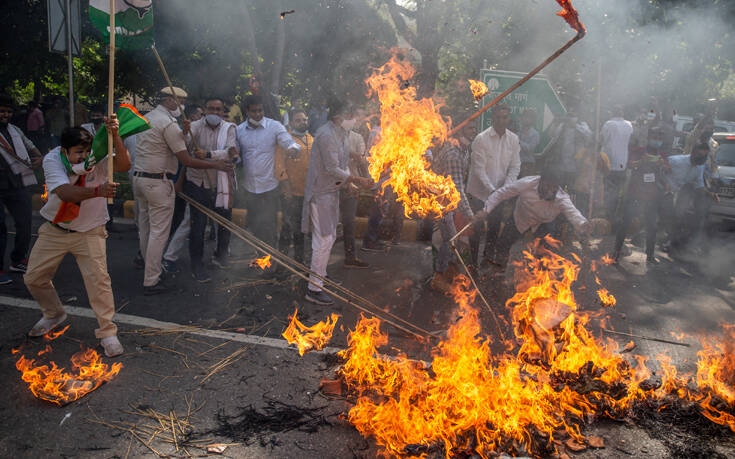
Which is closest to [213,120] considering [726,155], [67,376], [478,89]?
[67,376]

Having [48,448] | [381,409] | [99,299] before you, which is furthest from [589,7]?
[48,448]

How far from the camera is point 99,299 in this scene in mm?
3975

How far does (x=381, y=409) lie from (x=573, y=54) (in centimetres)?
1096

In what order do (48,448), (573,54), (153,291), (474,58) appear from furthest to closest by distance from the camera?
(474,58) < (573,54) < (153,291) < (48,448)

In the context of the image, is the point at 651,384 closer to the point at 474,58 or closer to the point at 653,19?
the point at 653,19

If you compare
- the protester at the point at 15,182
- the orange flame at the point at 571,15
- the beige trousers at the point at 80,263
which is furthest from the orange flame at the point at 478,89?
the protester at the point at 15,182

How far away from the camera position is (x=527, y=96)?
824 centimetres

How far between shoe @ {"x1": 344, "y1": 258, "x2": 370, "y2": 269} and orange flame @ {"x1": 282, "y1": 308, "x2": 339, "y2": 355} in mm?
1822

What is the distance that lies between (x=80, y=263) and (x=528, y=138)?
25.1 feet

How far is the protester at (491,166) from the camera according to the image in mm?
6484

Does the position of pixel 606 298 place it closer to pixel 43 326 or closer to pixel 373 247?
pixel 373 247

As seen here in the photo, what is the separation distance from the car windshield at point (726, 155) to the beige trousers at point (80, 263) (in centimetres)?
1172

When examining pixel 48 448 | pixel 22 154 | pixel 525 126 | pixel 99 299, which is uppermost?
pixel 525 126

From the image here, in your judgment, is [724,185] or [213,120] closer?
[213,120]
